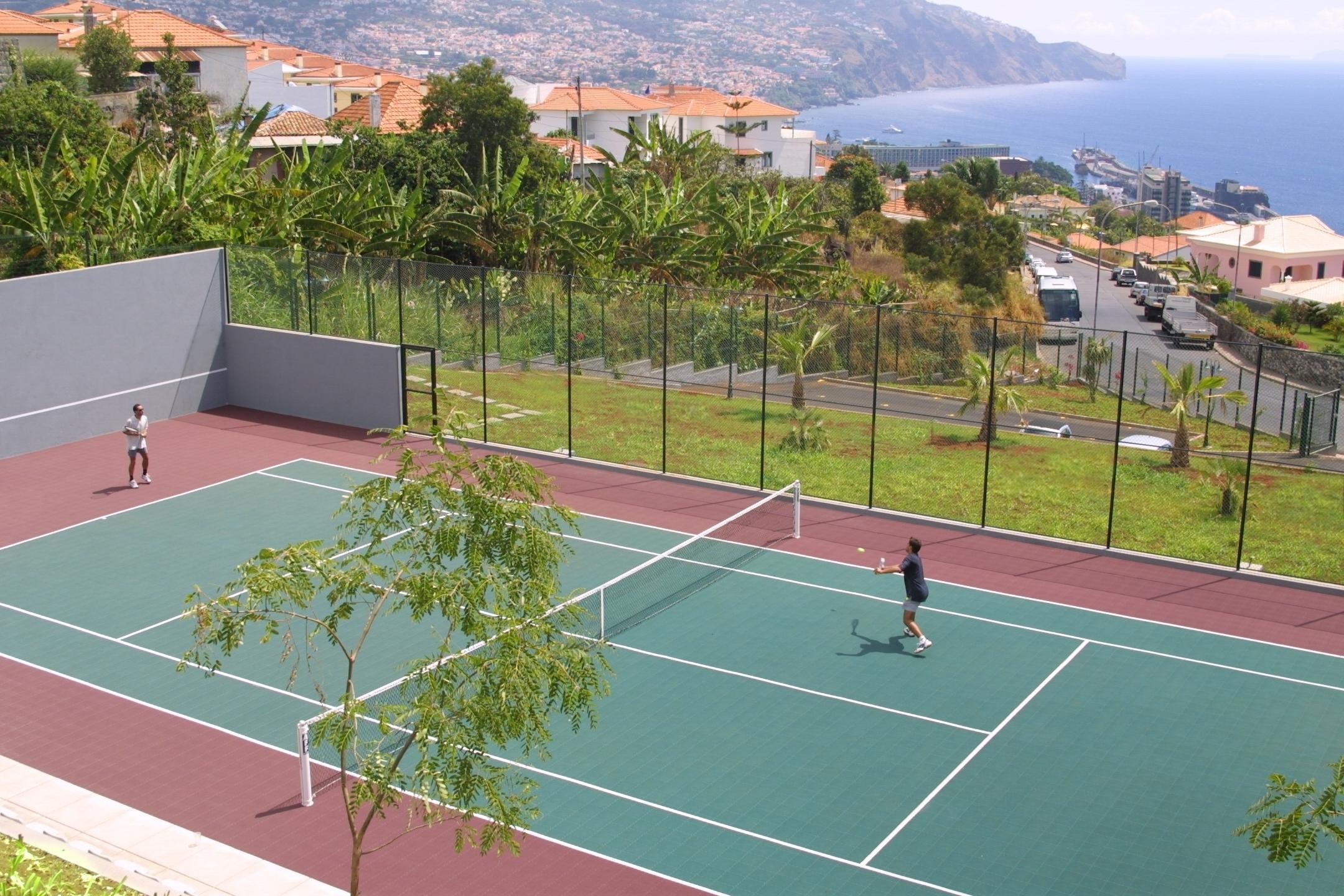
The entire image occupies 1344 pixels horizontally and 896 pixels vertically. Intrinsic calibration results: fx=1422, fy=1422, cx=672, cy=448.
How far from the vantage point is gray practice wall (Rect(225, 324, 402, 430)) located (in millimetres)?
27844

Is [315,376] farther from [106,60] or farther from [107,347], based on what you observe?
[106,60]

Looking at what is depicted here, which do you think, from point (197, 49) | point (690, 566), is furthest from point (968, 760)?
point (197, 49)

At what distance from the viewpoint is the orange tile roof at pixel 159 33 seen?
10294cm

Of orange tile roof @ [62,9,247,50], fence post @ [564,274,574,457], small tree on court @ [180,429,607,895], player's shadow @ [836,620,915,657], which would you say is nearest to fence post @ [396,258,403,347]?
fence post @ [564,274,574,457]

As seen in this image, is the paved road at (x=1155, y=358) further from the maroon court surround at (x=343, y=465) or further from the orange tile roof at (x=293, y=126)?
the orange tile roof at (x=293, y=126)

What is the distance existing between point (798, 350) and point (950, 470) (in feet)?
14.2

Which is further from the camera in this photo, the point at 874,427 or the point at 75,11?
the point at 75,11

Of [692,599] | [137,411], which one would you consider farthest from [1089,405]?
→ [137,411]

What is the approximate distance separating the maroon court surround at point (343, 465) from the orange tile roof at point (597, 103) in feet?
316

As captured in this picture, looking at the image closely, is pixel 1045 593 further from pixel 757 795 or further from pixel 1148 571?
pixel 757 795

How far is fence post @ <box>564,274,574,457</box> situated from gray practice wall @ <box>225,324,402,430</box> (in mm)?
3315

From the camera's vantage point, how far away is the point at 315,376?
94.0 ft

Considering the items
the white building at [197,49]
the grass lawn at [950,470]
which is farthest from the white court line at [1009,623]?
the white building at [197,49]

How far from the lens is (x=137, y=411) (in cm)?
2372
